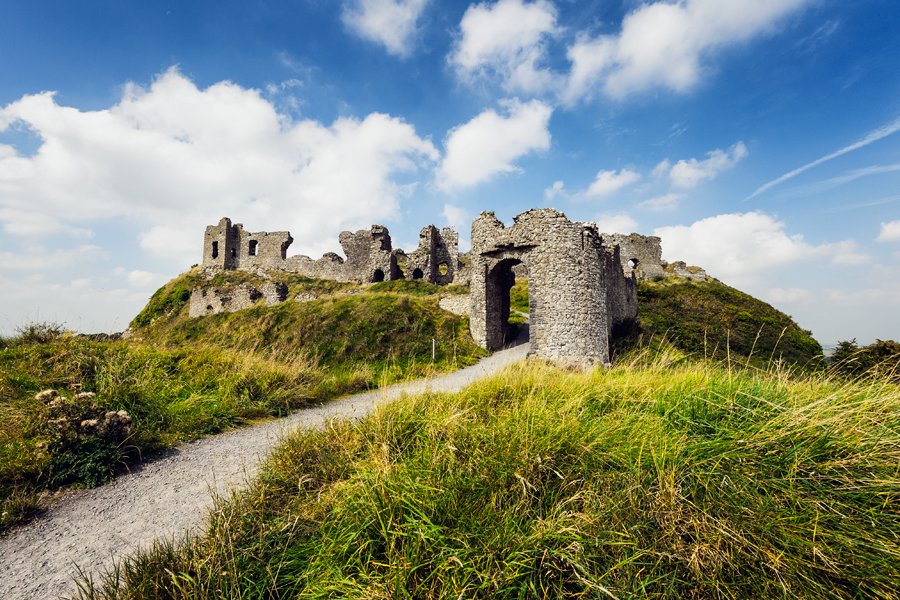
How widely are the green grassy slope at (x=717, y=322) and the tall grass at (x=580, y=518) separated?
1353 centimetres

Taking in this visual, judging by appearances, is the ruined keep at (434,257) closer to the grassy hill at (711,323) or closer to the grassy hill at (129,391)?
the grassy hill at (711,323)

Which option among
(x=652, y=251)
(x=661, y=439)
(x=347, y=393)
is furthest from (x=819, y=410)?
(x=652, y=251)

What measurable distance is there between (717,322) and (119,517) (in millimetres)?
27593

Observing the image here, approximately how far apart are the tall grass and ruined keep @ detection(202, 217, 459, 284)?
28520 mm

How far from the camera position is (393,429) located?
418 centimetres

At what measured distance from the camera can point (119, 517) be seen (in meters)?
3.54

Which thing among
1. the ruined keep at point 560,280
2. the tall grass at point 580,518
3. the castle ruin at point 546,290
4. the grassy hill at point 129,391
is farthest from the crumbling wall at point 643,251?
the tall grass at point 580,518

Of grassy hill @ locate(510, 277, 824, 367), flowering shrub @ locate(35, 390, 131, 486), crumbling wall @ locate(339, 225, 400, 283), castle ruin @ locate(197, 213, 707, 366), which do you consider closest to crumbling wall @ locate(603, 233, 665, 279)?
grassy hill @ locate(510, 277, 824, 367)

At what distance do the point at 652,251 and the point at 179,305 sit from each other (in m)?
48.6

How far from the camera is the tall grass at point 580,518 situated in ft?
7.02

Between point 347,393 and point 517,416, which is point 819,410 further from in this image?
point 347,393

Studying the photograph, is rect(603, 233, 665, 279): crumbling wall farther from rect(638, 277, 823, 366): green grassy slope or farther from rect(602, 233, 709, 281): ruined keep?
rect(638, 277, 823, 366): green grassy slope

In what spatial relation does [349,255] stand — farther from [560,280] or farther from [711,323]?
[711,323]

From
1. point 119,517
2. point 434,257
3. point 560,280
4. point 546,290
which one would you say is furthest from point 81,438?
point 434,257
